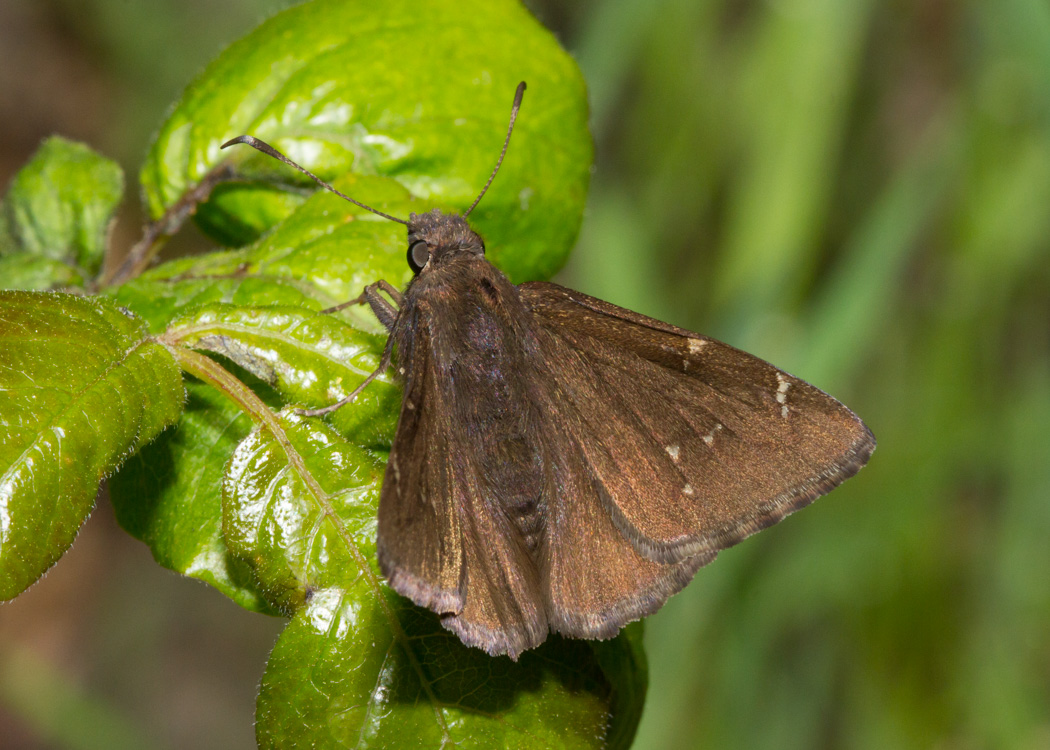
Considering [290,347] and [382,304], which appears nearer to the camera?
[290,347]

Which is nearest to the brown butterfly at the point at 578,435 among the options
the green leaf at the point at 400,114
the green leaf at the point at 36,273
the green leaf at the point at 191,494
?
the green leaf at the point at 400,114

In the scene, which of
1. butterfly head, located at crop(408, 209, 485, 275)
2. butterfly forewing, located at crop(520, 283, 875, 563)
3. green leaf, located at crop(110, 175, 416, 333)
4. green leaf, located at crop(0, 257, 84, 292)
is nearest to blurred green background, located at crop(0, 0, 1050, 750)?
butterfly forewing, located at crop(520, 283, 875, 563)

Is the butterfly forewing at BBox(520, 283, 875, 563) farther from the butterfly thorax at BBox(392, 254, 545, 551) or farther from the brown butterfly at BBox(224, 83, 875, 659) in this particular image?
the butterfly thorax at BBox(392, 254, 545, 551)

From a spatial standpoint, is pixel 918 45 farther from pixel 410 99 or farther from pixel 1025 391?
pixel 410 99

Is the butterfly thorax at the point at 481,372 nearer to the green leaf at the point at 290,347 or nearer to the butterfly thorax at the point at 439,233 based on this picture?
the butterfly thorax at the point at 439,233

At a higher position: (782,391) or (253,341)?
(782,391)

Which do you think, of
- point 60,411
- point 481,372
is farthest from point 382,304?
point 60,411

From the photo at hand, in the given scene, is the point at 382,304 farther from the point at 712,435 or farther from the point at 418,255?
the point at 712,435
